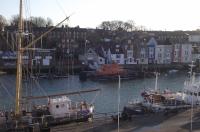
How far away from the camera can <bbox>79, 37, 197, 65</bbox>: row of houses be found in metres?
87.1

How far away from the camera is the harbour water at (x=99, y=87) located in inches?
1710

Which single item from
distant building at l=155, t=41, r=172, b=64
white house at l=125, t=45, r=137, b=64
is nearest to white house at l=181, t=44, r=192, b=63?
distant building at l=155, t=41, r=172, b=64

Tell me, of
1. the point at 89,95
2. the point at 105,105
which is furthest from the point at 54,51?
the point at 105,105

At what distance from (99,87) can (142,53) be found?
33902 mm

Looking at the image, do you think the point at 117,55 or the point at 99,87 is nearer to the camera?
the point at 99,87

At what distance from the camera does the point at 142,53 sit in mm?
93000

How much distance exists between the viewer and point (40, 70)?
7919cm

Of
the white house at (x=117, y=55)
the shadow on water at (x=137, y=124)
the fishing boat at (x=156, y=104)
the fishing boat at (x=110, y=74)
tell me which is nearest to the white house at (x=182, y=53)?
the white house at (x=117, y=55)

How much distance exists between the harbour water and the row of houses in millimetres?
12384

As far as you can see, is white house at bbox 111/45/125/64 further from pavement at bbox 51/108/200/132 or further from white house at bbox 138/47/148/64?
pavement at bbox 51/108/200/132

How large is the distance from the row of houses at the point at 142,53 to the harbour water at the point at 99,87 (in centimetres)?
1238

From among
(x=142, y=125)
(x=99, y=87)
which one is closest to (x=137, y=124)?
(x=142, y=125)

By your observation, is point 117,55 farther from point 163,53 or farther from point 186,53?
point 186,53

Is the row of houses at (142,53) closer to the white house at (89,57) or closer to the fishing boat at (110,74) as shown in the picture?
the white house at (89,57)
